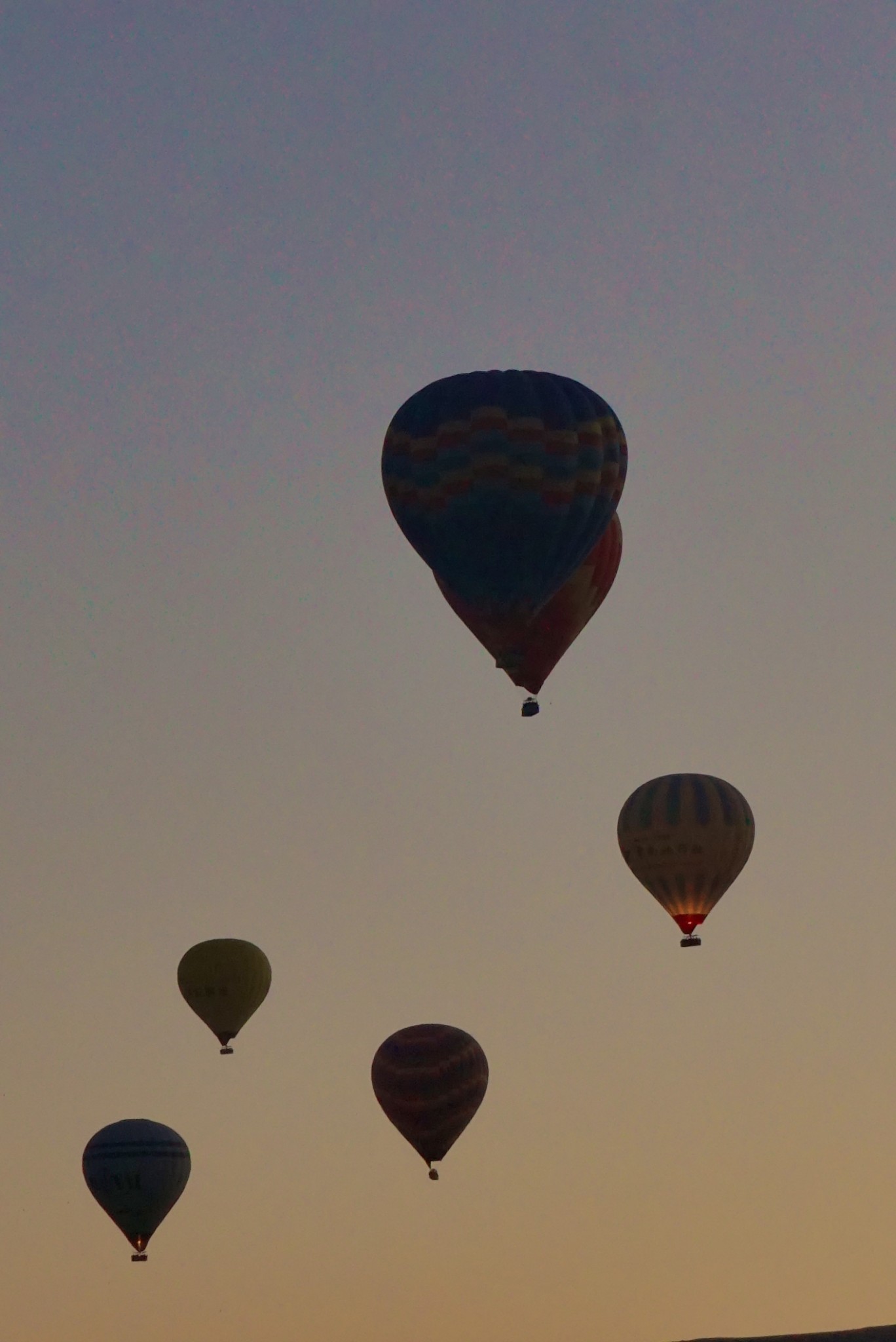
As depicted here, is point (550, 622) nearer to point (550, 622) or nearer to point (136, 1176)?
point (550, 622)

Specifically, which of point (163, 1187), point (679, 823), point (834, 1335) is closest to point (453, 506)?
point (679, 823)

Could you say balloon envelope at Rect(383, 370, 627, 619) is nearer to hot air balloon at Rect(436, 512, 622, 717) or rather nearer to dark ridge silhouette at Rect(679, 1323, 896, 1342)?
hot air balloon at Rect(436, 512, 622, 717)

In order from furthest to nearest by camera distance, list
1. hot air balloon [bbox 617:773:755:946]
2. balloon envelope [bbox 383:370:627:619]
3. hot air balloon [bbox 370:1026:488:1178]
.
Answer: hot air balloon [bbox 370:1026:488:1178]
hot air balloon [bbox 617:773:755:946]
balloon envelope [bbox 383:370:627:619]

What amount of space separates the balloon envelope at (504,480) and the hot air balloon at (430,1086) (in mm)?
15714

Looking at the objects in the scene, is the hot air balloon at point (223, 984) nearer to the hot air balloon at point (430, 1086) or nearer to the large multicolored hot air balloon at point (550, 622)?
the hot air balloon at point (430, 1086)

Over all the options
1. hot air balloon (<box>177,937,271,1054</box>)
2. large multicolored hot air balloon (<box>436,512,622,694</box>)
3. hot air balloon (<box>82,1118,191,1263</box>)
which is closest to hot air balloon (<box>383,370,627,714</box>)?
large multicolored hot air balloon (<box>436,512,622,694</box>)

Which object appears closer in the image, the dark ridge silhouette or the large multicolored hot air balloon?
the large multicolored hot air balloon

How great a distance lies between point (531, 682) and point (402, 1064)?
1415cm

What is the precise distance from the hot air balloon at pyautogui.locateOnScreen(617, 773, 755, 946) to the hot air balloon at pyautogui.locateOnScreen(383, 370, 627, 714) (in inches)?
349

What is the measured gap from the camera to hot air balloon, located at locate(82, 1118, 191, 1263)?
7038 centimetres

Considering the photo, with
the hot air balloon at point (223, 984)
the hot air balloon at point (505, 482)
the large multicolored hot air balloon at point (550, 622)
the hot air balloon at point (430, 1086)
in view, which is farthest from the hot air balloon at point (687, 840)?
the hot air balloon at point (223, 984)

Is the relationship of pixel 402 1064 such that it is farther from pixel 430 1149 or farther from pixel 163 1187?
pixel 163 1187

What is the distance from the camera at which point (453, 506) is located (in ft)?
176

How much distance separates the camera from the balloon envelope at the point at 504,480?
176 feet
